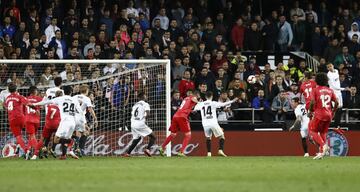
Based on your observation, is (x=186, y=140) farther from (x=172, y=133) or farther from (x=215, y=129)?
(x=215, y=129)

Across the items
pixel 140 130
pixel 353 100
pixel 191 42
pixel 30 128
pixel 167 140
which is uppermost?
pixel 191 42

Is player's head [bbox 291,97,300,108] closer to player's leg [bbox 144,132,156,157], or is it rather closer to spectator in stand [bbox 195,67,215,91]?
spectator in stand [bbox 195,67,215,91]

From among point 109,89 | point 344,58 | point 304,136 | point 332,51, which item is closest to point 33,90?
point 109,89

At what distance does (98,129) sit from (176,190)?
1378cm

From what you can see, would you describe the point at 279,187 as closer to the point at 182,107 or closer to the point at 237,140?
the point at 182,107

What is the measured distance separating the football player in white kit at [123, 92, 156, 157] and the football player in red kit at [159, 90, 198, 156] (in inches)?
20.5

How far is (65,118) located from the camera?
23.0 meters

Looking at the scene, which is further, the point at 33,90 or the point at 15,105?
the point at 33,90

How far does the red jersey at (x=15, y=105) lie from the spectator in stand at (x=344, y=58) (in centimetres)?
1086

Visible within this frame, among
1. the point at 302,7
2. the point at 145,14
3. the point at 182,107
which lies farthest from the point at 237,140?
the point at 302,7

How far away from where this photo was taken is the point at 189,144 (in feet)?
91.0

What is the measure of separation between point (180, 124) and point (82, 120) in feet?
8.97

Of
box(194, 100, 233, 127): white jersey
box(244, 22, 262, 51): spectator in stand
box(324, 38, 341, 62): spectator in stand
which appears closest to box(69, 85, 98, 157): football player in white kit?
box(194, 100, 233, 127): white jersey

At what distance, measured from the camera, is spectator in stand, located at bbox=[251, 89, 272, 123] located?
1097 inches
